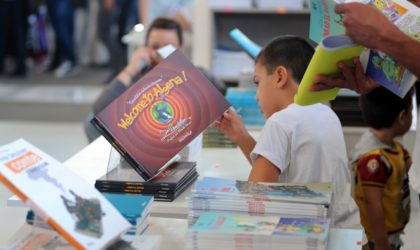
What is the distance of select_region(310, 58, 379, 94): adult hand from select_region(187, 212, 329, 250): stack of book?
17.8 inches

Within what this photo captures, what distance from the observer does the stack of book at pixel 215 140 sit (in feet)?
10.6

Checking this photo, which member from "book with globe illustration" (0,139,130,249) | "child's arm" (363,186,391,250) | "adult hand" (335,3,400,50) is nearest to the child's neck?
"child's arm" (363,186,391,250)

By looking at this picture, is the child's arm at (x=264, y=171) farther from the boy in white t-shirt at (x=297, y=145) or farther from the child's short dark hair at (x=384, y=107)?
the child's short dark hair at (x=384, y=107)

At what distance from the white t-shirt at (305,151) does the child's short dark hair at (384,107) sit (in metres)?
0.80

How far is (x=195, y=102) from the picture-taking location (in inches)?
95.2

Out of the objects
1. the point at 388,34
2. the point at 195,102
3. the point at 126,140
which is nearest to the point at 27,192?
the point at 126,140

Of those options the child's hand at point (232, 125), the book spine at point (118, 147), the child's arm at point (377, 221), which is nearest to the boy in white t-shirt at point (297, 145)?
the child's hand at point (232, 125)

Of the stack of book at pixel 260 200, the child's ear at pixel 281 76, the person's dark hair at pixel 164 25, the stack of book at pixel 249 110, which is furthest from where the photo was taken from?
the person's dark hair at pixel 164 25

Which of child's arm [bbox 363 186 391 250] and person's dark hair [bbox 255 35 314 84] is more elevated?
person's dark hair [bbox 255 35 314 84]

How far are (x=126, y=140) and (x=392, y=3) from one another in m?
0.86

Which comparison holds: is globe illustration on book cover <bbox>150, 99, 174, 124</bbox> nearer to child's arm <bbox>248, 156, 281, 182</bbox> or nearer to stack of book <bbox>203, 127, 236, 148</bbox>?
child's arm <bbox>248, 156, 281, 182</bbox>

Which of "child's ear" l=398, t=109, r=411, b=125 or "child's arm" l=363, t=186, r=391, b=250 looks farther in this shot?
"child's ear" l=398, t=109, r=411, b=125

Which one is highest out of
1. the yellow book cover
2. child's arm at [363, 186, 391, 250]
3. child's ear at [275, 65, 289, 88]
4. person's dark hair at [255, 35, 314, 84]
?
the yellow book cover

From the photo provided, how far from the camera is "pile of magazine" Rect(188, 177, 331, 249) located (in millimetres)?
1792
